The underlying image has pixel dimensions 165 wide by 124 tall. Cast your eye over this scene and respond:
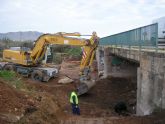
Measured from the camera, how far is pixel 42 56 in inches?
1042

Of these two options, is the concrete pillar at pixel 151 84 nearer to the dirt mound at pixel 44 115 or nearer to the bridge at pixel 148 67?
the bridge at pixel 148 67

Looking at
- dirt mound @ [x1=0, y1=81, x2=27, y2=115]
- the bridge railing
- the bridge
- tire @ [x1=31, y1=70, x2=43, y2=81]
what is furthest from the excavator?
dirt mound @ [x1=0, y1=81, x2=27, y2=115]

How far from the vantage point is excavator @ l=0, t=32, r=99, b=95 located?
24.0 m

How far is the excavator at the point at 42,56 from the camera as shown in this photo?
2402cm

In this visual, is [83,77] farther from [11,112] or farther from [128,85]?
[11,112]

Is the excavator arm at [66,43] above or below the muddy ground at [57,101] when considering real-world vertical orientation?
above

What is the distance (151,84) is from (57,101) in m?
6.88

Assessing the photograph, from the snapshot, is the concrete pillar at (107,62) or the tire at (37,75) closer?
the tire at (37,75)

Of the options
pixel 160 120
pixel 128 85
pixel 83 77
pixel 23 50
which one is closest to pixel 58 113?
pixel 160 120

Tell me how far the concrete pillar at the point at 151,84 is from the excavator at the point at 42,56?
28.9ft

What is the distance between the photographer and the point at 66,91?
23516 millimetres

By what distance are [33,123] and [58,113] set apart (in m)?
4.23

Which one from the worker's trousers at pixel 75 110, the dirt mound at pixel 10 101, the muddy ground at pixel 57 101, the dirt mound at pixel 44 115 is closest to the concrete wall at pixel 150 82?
the muddy ground at pixel 57 101

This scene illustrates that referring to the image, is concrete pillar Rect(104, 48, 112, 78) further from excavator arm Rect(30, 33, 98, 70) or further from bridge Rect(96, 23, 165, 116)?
bridge Rect(96, 23, 165, 116)
